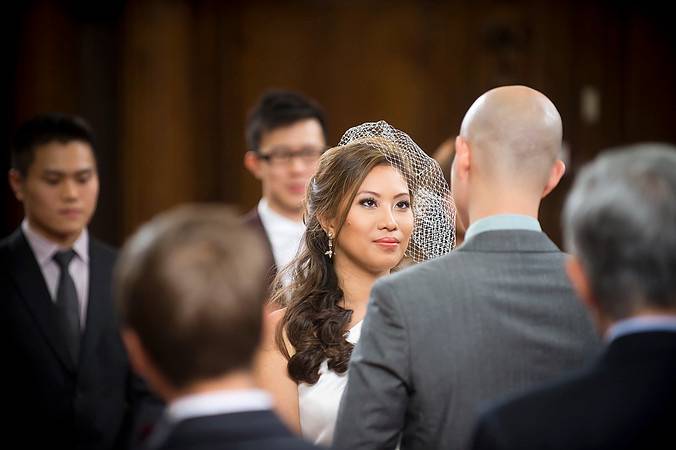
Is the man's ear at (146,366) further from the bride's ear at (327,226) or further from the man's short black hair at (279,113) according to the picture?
the man's short black hair at (279,113)

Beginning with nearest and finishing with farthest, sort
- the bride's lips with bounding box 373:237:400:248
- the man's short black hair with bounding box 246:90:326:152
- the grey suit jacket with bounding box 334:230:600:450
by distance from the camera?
1. the grey suit jacket with bounding box 334:230:600:450
2. the bride's lips with bounding box 373:237:400:248
3. the man's short black hair with bounding box 246:90:326:152

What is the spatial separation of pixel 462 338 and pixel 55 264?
6.79 feet

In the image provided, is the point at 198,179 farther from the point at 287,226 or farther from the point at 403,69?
the point at 287,226

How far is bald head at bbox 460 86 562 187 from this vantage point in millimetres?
2221

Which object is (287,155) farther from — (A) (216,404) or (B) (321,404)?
(A) (216,404)

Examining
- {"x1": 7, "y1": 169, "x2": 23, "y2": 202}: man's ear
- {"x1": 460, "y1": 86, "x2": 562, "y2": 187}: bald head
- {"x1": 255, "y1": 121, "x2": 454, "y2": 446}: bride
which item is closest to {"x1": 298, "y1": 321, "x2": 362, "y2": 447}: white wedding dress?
{"x1": 255, "y1": 121, "x2": 454, "y2": 446}: bride

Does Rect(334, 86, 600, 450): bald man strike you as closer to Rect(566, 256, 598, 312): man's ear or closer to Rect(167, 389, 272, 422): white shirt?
Rect(566, 256, 598, 312): man's ear

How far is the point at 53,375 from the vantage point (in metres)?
3.55

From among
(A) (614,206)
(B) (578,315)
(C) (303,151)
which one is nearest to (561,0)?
(C) (303,151)

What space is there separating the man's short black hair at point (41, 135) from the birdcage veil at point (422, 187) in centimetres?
135

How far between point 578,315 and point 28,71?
4758 mm

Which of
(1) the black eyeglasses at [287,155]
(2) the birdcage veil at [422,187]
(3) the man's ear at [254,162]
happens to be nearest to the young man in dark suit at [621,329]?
(2) the birdcage veil at [422,187]

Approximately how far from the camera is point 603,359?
1570 mm

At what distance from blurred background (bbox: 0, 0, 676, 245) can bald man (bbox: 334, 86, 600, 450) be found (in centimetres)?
396
